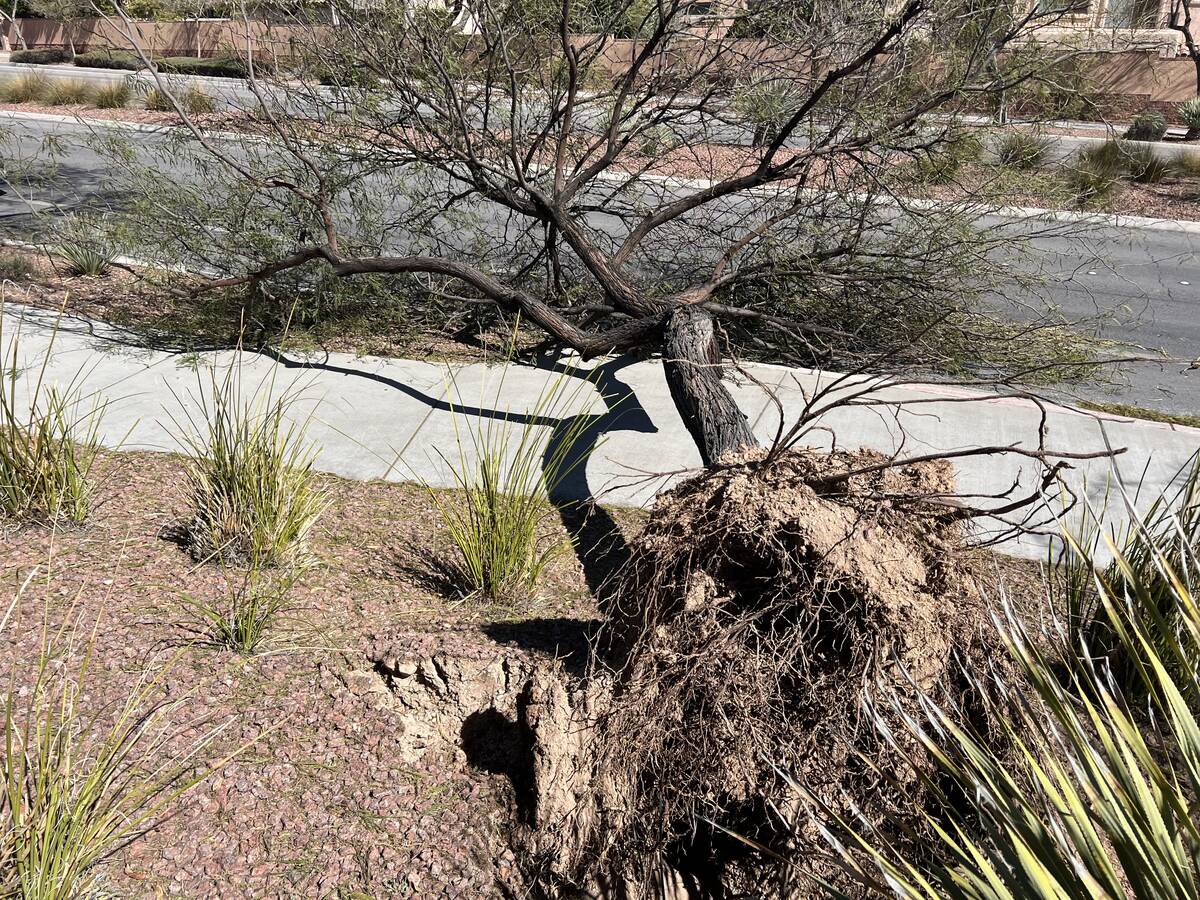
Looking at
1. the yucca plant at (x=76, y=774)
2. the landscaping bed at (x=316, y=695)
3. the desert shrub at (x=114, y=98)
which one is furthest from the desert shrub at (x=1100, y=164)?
the desert shrub at (x=114, y=98)

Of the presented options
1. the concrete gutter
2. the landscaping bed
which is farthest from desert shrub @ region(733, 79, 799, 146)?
the landscaping bed

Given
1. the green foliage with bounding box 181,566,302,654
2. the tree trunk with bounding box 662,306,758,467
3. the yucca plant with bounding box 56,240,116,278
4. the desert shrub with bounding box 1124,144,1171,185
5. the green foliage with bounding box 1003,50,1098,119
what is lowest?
the green foliage with bounding box 181,566,302,654

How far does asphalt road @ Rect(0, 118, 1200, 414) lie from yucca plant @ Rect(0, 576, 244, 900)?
19.1ft

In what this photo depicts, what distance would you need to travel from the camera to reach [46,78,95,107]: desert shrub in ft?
76.0

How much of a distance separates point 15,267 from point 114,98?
15.2 metres

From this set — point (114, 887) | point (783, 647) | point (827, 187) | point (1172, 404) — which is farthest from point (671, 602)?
point (1172, 404)

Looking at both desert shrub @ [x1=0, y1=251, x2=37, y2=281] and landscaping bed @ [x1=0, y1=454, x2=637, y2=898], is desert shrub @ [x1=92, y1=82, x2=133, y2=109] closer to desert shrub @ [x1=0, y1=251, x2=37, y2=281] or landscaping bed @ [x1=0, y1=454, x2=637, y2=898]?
desert shrub @ [x1=0, y1=251, x2=37, y2=281]

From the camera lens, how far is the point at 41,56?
3762 cm

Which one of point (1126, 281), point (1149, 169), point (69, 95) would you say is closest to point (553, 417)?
point (1126, 281)

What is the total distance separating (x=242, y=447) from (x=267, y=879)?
78.7 inches

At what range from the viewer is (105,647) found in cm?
388

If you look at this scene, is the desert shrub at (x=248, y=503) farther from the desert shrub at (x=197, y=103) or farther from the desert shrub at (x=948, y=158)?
the desert shrub at (x=197, y=103)

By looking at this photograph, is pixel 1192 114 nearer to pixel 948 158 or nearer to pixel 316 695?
pixel 948 158

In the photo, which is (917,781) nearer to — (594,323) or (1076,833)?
(1076,833)
